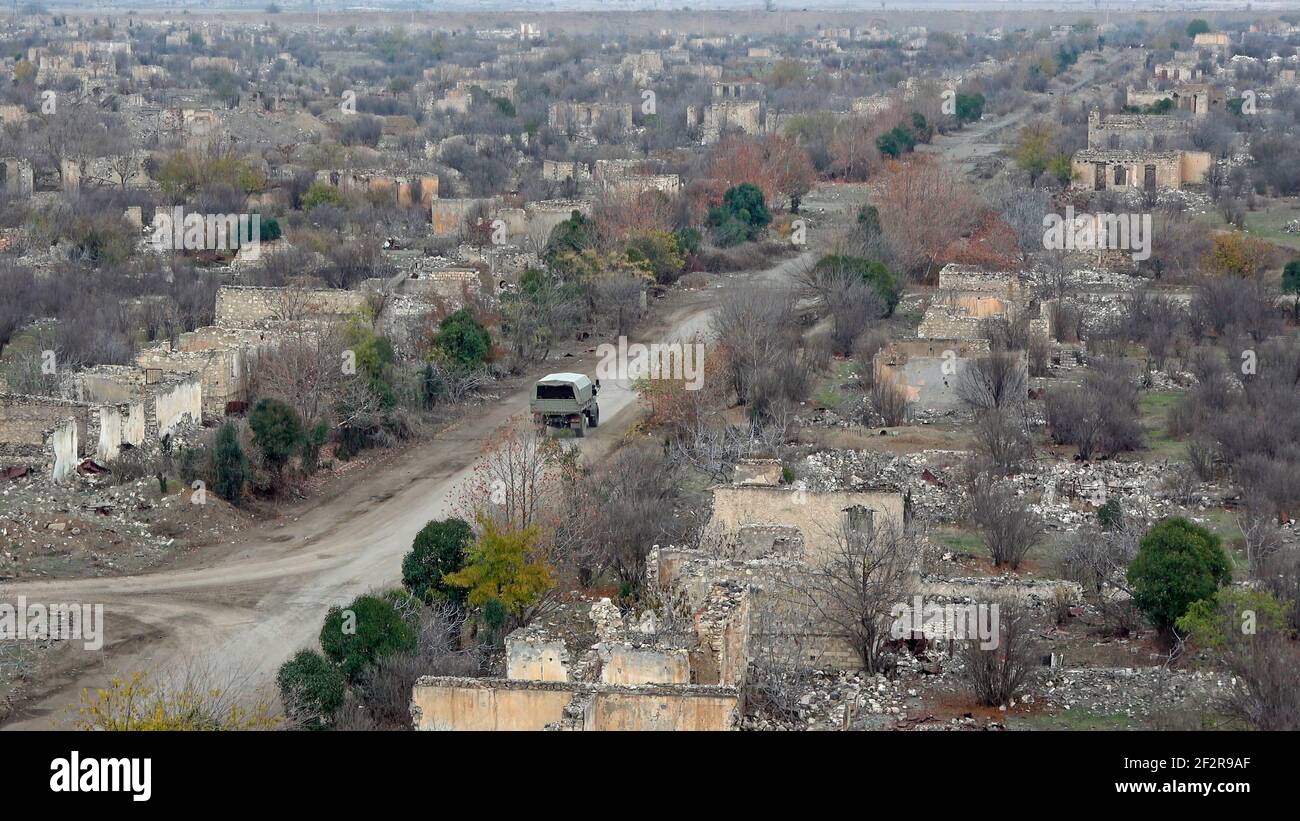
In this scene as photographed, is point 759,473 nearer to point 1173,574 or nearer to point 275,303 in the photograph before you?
point 1173,574

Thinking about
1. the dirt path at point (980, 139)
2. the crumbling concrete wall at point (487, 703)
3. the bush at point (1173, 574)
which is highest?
the crumbling concrete wall at point (487, 703)

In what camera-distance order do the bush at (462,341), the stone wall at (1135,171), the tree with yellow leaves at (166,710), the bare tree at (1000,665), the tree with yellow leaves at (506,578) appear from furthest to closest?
the stone wall at (1135,171) → the bush at (462,341) → the tree with yellow leaves at (506,578) → the bare tree at (1000,665) → the tree with yellow leaves at (166,710)

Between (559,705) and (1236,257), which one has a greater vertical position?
(559,705)

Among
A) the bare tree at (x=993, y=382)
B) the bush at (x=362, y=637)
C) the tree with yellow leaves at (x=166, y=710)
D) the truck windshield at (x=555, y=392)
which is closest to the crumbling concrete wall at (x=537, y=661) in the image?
the tree with yellow leaves at (x=166, y=710)

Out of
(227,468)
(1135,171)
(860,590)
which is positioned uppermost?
(1135,171)

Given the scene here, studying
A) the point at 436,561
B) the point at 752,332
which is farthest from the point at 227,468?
the point at 752,332

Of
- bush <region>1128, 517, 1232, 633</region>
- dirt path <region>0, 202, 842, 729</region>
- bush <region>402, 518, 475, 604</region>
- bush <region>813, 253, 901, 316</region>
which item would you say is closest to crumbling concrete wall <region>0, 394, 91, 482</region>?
dirt path <region>0, 202, 842, 729</region>

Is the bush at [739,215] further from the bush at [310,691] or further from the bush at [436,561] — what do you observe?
the bush at [310,691]
